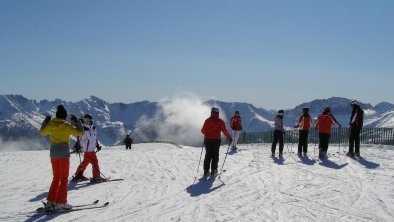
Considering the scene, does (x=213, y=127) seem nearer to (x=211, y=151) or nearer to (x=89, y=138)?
(x=211, y=151)

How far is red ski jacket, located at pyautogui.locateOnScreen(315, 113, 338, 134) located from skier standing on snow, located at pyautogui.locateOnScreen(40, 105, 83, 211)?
12.4 metres

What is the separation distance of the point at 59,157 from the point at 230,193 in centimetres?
421

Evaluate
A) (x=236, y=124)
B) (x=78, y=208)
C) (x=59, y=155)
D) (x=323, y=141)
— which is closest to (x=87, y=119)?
(x=59, y=155)

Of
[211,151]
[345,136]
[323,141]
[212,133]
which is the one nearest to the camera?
[212,133]

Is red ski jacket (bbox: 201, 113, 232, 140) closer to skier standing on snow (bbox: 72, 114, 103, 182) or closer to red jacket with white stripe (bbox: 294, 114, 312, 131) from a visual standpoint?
skier standing on snow (bbox: 72, 114, 103, 182)

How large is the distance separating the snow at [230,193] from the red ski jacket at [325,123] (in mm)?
1706

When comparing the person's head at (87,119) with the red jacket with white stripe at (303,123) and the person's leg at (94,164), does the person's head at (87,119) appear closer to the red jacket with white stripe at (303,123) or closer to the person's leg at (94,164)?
the person's leg at (94,164)

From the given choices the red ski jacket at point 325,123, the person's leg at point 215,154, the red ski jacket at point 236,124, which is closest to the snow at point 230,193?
the person's leg at point 215,154

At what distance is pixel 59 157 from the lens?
9.88m

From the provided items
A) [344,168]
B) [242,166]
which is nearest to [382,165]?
[344,168]

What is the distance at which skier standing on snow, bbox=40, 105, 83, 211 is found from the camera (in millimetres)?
9789

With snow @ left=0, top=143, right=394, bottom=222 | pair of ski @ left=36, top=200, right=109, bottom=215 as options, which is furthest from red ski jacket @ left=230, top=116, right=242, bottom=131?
pair of ski @ left=36, top=200, right=109, bottom=215

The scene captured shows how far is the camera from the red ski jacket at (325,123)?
1981 cm

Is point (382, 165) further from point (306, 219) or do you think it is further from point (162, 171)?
point (306, 219)
